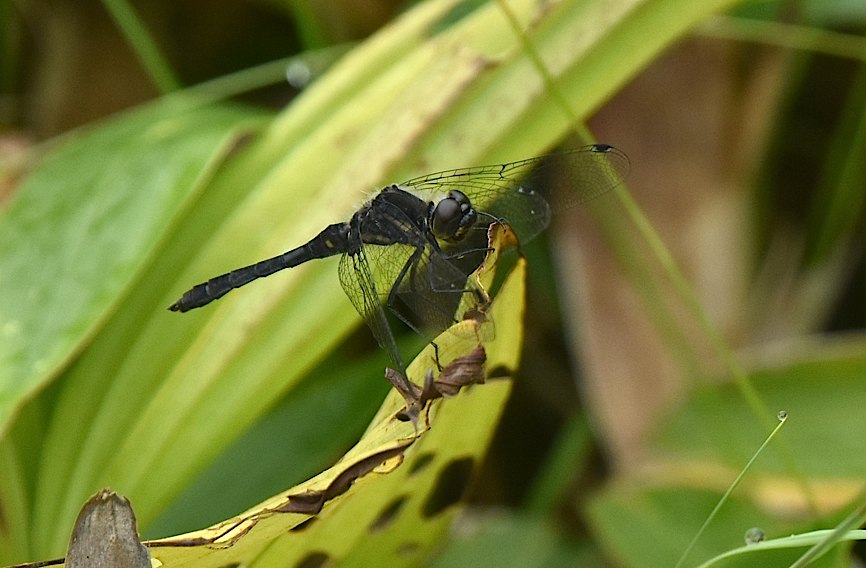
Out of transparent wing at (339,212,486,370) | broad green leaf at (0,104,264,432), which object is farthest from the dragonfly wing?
broad green leaf at (0,104,264,432)

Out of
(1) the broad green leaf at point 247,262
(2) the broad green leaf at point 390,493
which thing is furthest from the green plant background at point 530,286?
(2) the broad green leaf at point 390,493

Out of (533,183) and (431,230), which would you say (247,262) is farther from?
(533,183)

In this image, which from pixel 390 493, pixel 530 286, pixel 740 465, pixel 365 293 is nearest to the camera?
pixel 390 493

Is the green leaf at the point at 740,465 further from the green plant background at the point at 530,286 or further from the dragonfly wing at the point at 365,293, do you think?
the dragonfly wing at the point at 365,293

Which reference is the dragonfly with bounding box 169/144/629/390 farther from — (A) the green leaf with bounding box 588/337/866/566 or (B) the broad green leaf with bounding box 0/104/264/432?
(A) the green leaf with bounding box 588/337/866/566

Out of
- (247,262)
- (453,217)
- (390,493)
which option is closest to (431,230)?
(453,217)

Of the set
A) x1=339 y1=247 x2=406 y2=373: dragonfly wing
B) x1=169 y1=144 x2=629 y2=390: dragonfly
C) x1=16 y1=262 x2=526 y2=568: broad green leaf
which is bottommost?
x1=16 y1=262 x2=526 y2=568: broad green leaf
